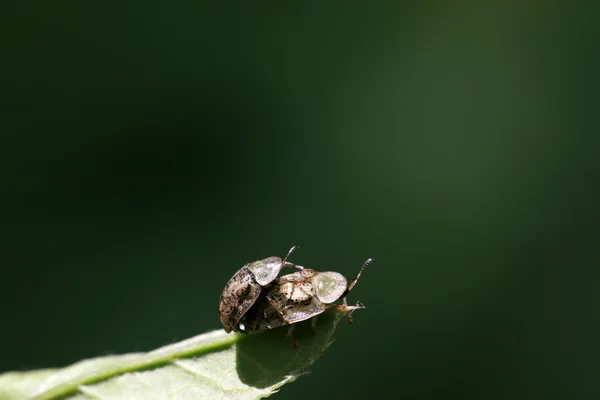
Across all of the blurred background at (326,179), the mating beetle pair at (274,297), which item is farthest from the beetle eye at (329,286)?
the blurred background at (326,179)

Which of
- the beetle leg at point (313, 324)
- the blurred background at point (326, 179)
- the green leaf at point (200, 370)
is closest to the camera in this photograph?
the green leaf at point (200, 370)

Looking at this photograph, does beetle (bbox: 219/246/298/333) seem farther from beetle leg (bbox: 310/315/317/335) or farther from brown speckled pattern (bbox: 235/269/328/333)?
beetle leg (bbox: 310/315/317/335)

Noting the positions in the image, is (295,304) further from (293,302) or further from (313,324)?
(313,324)

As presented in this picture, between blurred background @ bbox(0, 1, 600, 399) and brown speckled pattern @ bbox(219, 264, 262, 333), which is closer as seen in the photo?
brown speckled pattern @ bbox(219, 264, 262, 333)

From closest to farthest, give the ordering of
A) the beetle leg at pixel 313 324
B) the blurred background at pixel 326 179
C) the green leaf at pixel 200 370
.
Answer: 1. the green leaf at pixel 200 370
2. the beetle leg at pixel 313 324
3. the blurred background at pixel 326 179

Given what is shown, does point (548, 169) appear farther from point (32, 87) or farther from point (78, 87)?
point (32, 87)

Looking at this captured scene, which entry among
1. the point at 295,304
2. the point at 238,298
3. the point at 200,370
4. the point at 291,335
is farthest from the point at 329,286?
the point at 200,370

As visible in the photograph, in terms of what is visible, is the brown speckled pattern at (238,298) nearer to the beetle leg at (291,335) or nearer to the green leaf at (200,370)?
the green leaf at (200,370)

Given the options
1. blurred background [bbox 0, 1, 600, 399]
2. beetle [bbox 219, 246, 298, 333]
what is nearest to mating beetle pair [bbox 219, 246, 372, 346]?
beetle [bbox 219, 246, 298, 333]
